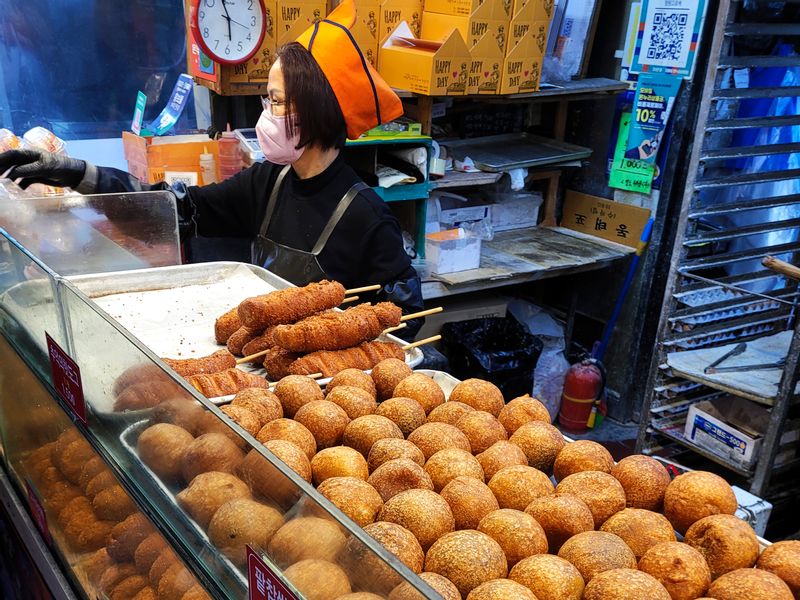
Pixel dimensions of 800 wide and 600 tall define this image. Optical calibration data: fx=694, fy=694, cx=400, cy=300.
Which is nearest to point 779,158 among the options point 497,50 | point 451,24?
point 497,50

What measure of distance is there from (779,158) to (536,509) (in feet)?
13.5

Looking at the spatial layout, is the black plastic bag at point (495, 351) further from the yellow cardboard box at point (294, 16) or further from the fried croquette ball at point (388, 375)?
the fried croquette ball at point (388, 375)

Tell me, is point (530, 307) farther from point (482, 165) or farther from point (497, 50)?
point (497, 50)

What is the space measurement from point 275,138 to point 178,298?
2.65 feet

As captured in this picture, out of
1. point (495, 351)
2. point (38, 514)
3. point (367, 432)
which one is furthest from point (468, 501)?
point (495, 351)

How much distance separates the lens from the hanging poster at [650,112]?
4.98 meters

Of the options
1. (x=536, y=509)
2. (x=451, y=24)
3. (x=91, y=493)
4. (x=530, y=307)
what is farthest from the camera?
(x=530, y=307)

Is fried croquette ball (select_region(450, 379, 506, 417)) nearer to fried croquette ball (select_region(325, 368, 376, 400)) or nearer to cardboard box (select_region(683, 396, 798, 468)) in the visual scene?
fried croquette ball (select_region(325, 368, 376, 400))

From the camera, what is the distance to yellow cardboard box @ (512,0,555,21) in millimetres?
4668

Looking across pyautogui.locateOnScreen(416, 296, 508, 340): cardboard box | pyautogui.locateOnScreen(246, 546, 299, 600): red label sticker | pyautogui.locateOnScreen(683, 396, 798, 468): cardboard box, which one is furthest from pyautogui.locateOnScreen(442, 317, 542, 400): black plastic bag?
pyautogui.locateOnScreen(246, 546, 299, 600): red label sticker

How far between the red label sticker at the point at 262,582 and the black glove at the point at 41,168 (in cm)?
259

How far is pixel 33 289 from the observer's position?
198 centimetres

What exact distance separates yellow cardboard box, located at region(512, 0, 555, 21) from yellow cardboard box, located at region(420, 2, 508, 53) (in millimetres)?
138

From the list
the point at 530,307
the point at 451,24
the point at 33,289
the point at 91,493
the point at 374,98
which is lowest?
the point at 530,307
